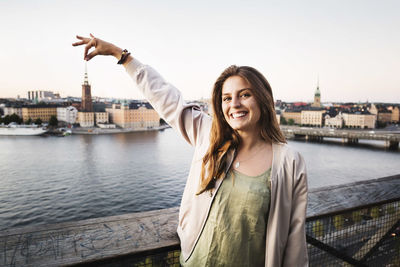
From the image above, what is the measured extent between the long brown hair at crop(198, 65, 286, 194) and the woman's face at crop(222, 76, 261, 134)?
0.01 meters

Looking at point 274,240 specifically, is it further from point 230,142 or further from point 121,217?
point 121,217

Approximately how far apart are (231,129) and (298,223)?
0.28 metres

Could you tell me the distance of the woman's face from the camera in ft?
2.40

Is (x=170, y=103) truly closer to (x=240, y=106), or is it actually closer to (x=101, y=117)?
(x=240, y=106)

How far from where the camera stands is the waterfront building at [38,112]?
4230 centimetres

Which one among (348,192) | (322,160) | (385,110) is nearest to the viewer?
(348,192)

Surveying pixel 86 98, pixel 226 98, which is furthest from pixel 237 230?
pixel 86 98

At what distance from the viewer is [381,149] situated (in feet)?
74.5

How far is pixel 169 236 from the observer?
0.66 metres

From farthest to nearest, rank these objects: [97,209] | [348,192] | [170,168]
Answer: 1. [170,168]
2. [97,209]
3. [348,192]

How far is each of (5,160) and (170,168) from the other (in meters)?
10.7

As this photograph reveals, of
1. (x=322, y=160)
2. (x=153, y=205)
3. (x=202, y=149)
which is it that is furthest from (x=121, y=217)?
(x=322, y=160)

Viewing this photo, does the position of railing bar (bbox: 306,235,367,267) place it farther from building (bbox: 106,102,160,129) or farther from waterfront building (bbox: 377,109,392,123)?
waterfront building (bbox: 377,109,392,123)

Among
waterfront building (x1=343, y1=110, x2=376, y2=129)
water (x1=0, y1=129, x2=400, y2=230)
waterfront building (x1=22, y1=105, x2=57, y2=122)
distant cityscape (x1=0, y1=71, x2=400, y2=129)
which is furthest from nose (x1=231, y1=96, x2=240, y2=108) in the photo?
waterfront building (x1=22, y1=105, x2=57, y2=122)
